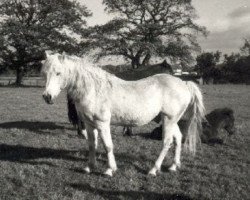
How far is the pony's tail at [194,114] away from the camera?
719 centimetres

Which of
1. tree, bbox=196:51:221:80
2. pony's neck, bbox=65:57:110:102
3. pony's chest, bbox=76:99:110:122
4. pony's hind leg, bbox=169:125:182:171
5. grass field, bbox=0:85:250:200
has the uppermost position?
tree, bbox=196:51:221:80

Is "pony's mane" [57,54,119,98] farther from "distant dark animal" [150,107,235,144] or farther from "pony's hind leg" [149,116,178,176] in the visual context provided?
"distant dark animal" [150,107,235,144]

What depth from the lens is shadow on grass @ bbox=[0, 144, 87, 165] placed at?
7.54 m

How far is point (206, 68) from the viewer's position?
214ft

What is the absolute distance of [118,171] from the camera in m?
6.68

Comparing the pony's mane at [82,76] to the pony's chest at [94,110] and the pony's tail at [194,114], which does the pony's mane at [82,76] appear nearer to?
the pony's chest at [94,110]

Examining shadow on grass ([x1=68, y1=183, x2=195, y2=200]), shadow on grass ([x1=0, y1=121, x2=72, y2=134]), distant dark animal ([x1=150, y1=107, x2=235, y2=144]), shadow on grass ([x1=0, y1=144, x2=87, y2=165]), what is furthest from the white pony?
shadow on grass ([x1=0, y1=121, x2=72, y2=134])

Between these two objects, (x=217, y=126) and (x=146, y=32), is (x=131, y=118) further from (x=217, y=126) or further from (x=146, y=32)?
(x=146, y=32)

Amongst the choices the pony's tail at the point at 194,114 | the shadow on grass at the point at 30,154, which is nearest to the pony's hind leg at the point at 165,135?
the pony's tail at the point at 194,114

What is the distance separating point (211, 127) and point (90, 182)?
4.73 meters

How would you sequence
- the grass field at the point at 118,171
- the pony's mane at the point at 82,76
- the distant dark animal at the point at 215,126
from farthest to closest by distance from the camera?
the distant dark animal at the point at 215,126 < the pony's mane at the point at 82,76 < the grass field at the point at 118,171

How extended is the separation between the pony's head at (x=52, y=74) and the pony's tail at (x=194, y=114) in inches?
112

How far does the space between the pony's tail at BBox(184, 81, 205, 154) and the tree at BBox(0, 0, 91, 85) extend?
37446 mm

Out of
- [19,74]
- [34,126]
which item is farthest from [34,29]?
[34,126]
